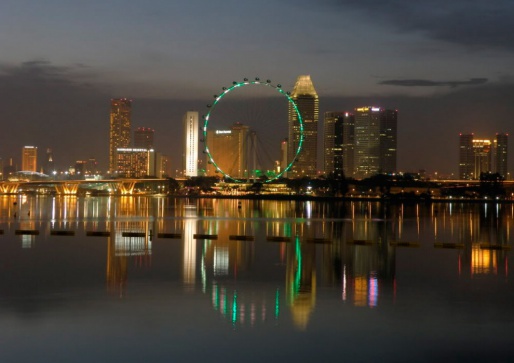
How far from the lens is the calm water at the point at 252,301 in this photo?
665 inches

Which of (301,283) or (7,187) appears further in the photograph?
(7,187)

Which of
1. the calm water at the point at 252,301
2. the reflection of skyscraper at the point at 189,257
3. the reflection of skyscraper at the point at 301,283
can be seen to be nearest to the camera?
the calm water at the point at 252,301

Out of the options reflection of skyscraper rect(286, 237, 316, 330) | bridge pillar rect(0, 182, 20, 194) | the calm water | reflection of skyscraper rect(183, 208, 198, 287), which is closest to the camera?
the calm water

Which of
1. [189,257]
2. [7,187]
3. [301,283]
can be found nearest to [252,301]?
[301,283]

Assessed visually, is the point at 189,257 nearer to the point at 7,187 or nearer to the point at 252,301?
the point at 252,301

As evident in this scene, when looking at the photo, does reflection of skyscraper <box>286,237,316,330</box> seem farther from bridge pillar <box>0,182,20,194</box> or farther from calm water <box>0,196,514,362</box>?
bridge pillar <box>0,182,20,194</box>

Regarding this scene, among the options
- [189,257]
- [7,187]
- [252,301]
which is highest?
[7,187]

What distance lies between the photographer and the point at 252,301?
22.4 meters

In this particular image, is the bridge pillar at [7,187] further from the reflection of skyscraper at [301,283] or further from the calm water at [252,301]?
the reflection of skyscraper at [301,283]

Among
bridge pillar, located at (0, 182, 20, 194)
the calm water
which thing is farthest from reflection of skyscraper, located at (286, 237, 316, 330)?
bridge pillar, located at (0, 182, 20, 194)

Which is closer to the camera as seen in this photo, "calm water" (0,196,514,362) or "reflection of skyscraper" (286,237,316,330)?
"calm water" (0,196,514,362)

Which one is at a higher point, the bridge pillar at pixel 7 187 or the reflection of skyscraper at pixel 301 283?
the bridge pillar at pixel 7 187

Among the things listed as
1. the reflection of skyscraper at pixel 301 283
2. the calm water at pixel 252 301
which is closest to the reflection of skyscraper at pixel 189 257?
the calm water at pixel 252 301

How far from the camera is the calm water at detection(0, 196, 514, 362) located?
16.9 meters
